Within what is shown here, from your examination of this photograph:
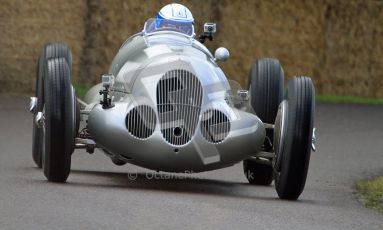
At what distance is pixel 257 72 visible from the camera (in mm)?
14469

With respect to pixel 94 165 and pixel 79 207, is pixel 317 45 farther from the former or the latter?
pixel 79 207

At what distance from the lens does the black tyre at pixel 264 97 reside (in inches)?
561

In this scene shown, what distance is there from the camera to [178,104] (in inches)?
490

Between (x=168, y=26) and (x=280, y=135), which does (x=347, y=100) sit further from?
(x=280, y=135)

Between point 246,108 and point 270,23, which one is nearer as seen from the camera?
point 246,108

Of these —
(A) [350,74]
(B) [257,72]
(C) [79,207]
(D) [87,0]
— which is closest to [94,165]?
(B) [257,72]

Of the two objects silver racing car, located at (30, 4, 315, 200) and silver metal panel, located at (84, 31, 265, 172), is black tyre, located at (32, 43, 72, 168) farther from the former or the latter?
silver metal panel, located at (84, 31, 265, 172)

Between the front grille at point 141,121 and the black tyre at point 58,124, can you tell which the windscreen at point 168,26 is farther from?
Result: the front grille at point 141,121

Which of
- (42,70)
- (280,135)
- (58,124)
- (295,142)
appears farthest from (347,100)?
(58,124)

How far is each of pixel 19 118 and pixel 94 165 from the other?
18.4 feet

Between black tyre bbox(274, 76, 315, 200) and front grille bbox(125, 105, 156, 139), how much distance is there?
45.7 inches

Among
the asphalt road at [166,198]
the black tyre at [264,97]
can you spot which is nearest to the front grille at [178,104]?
the asphalt road at [166,198]

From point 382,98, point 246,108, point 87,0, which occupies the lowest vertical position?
point 382,98

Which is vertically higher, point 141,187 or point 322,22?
point 141,187
